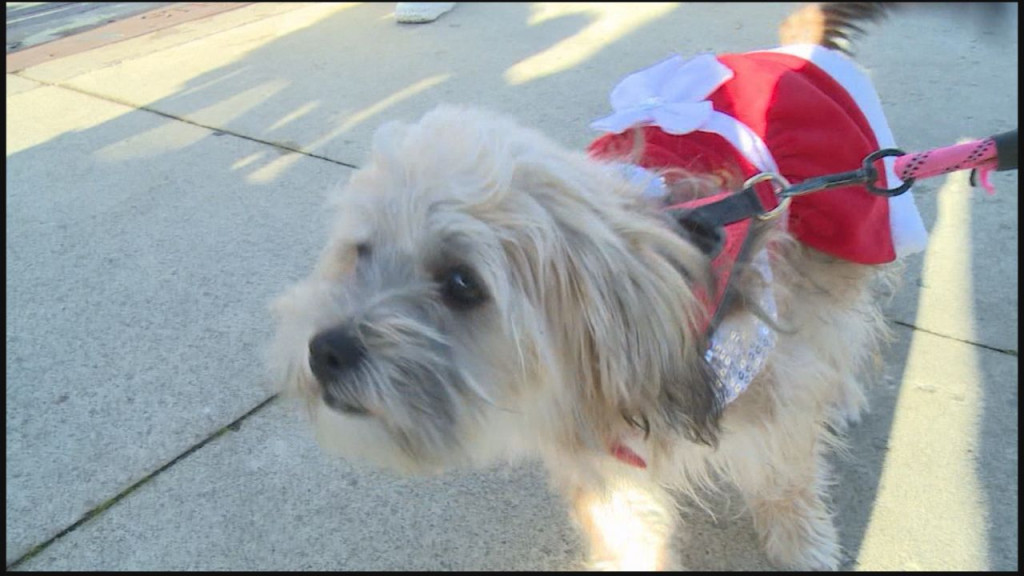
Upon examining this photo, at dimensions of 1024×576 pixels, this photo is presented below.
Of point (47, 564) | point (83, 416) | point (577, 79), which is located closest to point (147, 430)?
point (83, 416)

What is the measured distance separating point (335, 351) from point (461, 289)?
0.29 metres

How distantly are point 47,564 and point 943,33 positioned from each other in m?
6.98

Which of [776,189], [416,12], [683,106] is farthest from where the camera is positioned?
[416,12]

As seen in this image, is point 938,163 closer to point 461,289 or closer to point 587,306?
point 587,306

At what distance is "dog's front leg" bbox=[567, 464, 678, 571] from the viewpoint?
2.25 metres

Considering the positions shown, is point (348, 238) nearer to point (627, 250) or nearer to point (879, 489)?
point (627, 250)

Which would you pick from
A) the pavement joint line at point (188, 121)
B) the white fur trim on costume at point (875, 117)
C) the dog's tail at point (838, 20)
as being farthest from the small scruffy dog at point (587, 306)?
the pavement joint line at point (188, 121)

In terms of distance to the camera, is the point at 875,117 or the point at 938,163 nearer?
the point at 938,163

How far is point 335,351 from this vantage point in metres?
1.61

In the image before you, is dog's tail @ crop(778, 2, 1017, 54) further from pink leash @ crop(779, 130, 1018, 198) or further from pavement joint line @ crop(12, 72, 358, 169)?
pavement joint line @ crop(12, 72, 358, 169)

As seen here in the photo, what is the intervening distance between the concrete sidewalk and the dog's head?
0.86m

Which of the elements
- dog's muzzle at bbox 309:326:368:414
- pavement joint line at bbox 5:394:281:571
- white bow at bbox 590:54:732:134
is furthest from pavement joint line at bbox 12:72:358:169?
dog's muzzle at bbox 309:326:368:414

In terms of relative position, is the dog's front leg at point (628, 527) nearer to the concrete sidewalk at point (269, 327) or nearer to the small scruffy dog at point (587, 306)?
the small scruffy dog at point (587, 306)

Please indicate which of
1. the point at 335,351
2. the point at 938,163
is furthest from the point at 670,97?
→ the point at 335,351
